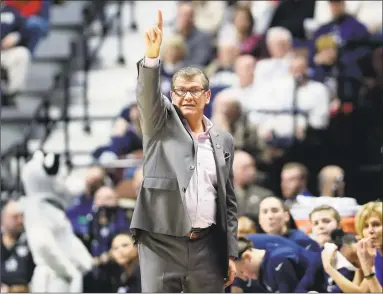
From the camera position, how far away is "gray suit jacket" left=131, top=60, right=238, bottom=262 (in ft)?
17.7

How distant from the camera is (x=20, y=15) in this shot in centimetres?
1087

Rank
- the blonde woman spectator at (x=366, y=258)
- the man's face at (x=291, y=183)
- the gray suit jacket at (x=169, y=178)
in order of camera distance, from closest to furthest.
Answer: the gray suit jacket at (x=169, y=178)
the blonde woman spectator at (x=366, y=258)
the man's face at (x=291, y=183)

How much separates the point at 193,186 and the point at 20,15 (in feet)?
18.9

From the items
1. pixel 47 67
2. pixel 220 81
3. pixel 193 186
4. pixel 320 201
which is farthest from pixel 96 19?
pixel 193 186

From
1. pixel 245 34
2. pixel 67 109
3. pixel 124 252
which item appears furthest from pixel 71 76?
pixel 124 252

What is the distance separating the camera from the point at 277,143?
9.14 metres

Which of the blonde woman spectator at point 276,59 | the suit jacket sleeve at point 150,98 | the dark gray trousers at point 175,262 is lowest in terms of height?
the dark gray trousers at point 175,262

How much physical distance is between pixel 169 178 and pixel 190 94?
1.23ft

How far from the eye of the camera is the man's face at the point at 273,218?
22.8ft

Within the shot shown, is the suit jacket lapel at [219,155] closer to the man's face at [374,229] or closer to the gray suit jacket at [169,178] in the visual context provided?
the gray suit jacket at [169,178]

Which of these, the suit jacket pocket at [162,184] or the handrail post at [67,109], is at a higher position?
the handrail post at [67,109]

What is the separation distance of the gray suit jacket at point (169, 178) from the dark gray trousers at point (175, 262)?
0.06 meters

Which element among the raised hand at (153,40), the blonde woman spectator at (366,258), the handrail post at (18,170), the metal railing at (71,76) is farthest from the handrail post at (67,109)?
the raised hand at (153,40)

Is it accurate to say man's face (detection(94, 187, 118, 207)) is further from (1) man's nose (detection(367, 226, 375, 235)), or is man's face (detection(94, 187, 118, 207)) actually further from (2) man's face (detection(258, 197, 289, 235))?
(1) man's nose (detection(367, 226, 375, 235))
